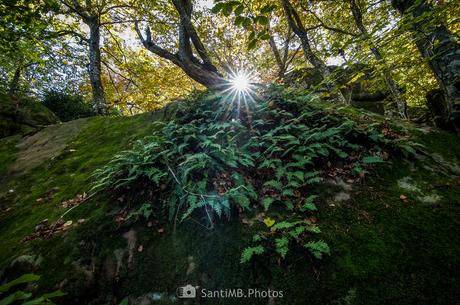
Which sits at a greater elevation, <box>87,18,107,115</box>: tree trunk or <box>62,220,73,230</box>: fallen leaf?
<box>87,18,107,115</box>: tree trunk

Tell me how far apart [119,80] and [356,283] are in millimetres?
26149

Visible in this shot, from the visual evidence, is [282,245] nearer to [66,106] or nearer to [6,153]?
[6,153]

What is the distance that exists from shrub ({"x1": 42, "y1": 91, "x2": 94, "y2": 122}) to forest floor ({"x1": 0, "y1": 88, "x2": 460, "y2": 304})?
10.1m

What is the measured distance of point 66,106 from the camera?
12852mm

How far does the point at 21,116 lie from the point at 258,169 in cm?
1284

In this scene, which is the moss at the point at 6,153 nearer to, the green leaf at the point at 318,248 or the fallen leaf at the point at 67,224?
the fallen leaf at the point at 67,224

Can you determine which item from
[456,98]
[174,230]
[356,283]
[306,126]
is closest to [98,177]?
[174,230]

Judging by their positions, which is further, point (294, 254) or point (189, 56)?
point (189, 56)

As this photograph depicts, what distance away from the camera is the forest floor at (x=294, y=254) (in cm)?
242

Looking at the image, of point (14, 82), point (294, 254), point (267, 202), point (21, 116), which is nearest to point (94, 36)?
point (21, 116)

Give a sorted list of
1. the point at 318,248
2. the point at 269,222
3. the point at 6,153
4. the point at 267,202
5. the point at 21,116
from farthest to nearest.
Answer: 1. the point at 21,116
2. the point at 6,153
3. the point at 267,202
4. the point at 269,222
5. the point at 318,248

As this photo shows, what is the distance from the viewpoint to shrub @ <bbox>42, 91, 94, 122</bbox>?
12.9 meters

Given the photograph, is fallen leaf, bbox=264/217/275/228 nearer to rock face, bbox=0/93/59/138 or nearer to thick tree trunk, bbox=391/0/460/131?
thick tree trunk, bbox=391/0/460/131

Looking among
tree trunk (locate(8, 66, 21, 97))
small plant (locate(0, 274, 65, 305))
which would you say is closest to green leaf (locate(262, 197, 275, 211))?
small plant (locate(0, 274, 65, 305))
